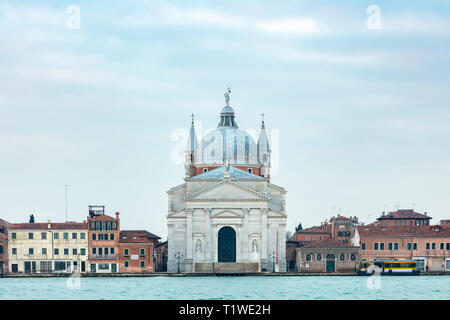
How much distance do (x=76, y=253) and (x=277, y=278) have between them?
15747 millimetres

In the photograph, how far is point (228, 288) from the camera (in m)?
67.3

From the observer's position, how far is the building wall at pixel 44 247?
88562 mm

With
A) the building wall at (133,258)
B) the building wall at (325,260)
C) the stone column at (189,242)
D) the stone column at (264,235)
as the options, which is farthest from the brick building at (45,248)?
the building wall at (325,260)

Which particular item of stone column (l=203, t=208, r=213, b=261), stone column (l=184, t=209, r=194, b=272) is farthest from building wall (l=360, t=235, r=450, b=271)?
stone column (l=184, t=209, r=194, b=272)

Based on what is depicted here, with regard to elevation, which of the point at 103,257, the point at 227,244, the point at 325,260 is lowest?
the point at 325,260

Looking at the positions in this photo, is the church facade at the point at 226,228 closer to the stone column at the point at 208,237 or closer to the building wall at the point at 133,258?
the stone column at the point at 208,237

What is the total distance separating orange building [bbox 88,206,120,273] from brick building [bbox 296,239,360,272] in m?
13.8

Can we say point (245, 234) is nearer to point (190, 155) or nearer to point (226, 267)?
point (226, 267)

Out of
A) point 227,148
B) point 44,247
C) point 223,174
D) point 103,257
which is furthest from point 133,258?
point 227,148

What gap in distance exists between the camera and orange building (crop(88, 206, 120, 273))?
88.4 metres

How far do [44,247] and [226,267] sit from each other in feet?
43.7

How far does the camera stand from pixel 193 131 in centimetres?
10588
